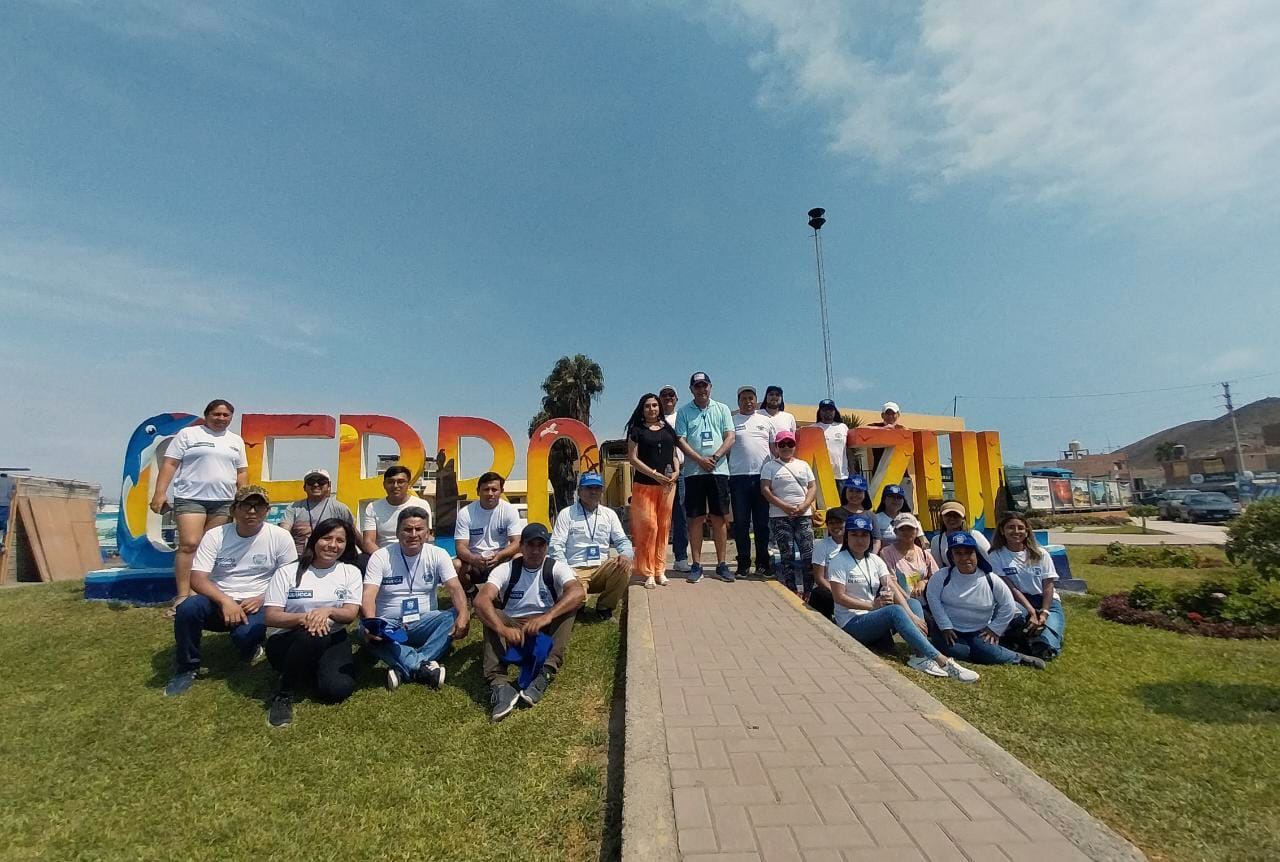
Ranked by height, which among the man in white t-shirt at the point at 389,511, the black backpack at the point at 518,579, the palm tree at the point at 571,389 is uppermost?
the palm tree at the point at 571,389

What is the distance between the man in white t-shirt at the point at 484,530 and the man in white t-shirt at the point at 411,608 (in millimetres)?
751

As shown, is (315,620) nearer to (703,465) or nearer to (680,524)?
(703,465)

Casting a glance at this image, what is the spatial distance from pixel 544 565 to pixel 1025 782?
3.24m

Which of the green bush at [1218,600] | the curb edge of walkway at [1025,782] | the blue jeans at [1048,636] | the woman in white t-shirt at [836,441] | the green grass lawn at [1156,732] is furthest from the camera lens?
the woman in white t-shirt at [836,441]

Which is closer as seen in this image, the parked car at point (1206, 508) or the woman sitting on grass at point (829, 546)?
the woman sitting on grass at point (829, 546)

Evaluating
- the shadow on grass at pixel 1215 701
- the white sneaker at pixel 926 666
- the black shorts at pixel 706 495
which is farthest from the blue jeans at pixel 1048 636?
the black shorts at pixel 706 495

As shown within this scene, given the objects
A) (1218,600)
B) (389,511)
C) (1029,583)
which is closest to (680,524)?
(389,511)

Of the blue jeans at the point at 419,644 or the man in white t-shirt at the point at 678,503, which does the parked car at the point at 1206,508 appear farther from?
the blue jeans at the point at 419,644

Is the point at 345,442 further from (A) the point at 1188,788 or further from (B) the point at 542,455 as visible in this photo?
(A) the point at 1188,788

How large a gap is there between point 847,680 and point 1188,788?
5.50ft

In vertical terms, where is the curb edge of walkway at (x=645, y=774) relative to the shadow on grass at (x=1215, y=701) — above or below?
above

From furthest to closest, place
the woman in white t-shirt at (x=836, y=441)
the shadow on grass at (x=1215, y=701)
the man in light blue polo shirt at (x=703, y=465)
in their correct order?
the woman in white t-shirt at (x=836, y=441) < the man in light blue polo shirt at (x=703, y=465) < the shadow on grass at (x=1215, y=701)

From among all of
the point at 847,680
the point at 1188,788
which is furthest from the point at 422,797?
the point at 1188,788

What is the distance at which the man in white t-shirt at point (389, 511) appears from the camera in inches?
238
